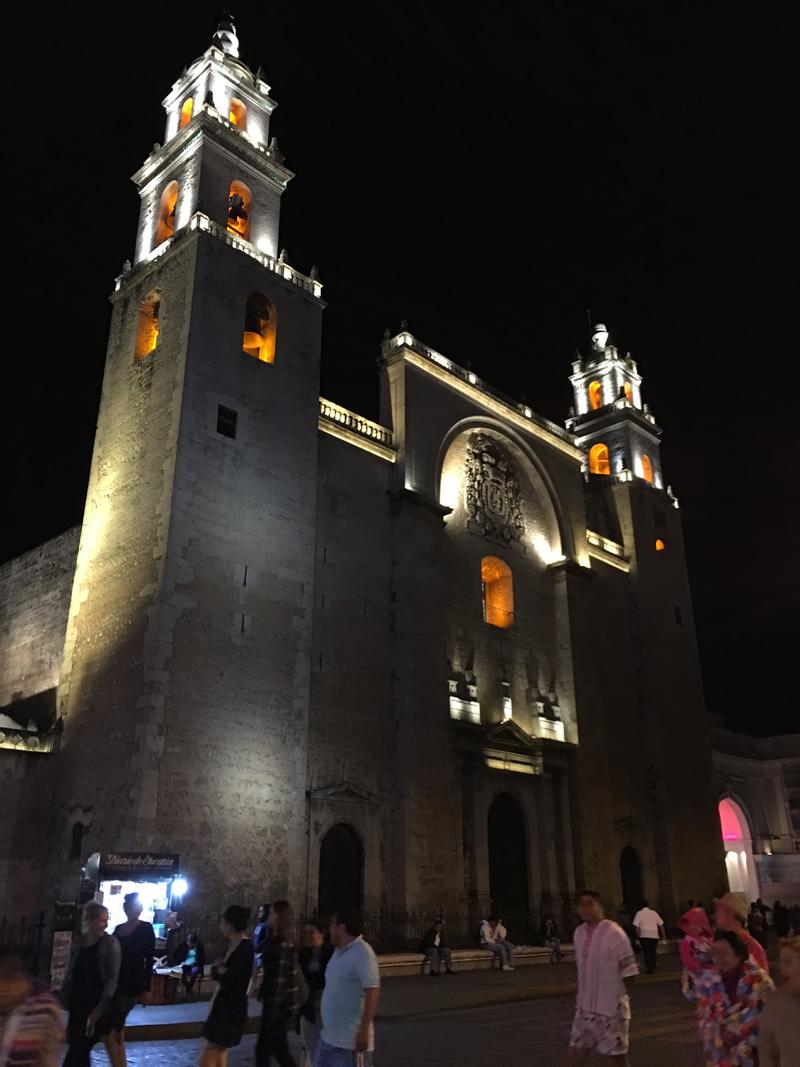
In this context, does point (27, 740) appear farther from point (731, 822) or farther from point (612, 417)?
point (731, 822)

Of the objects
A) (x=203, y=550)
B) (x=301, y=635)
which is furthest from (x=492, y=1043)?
(x=203, y=550)

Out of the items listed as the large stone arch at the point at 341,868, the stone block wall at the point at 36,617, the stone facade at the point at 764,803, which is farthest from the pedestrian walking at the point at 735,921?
the stone facade at the point at 764,803

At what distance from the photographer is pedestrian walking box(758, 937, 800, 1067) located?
12.4 feet

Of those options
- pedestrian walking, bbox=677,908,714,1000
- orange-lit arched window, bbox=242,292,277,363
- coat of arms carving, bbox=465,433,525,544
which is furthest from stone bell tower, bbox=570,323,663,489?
pedestrian walking, bbox=677,908,714,1000

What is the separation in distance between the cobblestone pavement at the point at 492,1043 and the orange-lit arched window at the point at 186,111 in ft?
80.0

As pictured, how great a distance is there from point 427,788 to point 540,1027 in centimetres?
1111

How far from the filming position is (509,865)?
24.5m

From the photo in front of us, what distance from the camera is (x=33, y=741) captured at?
19.2 metres

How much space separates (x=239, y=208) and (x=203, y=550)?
1071 centimetres

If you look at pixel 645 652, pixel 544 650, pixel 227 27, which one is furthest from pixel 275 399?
pixel 645 652

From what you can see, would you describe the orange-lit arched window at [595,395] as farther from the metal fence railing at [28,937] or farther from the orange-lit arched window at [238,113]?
the metal fence railing at [28,937]

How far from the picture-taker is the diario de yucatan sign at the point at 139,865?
45.6 feet

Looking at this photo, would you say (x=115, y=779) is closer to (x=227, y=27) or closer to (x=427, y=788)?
(x=427, y=788)

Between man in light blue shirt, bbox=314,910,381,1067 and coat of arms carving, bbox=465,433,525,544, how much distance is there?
72.7 ft
